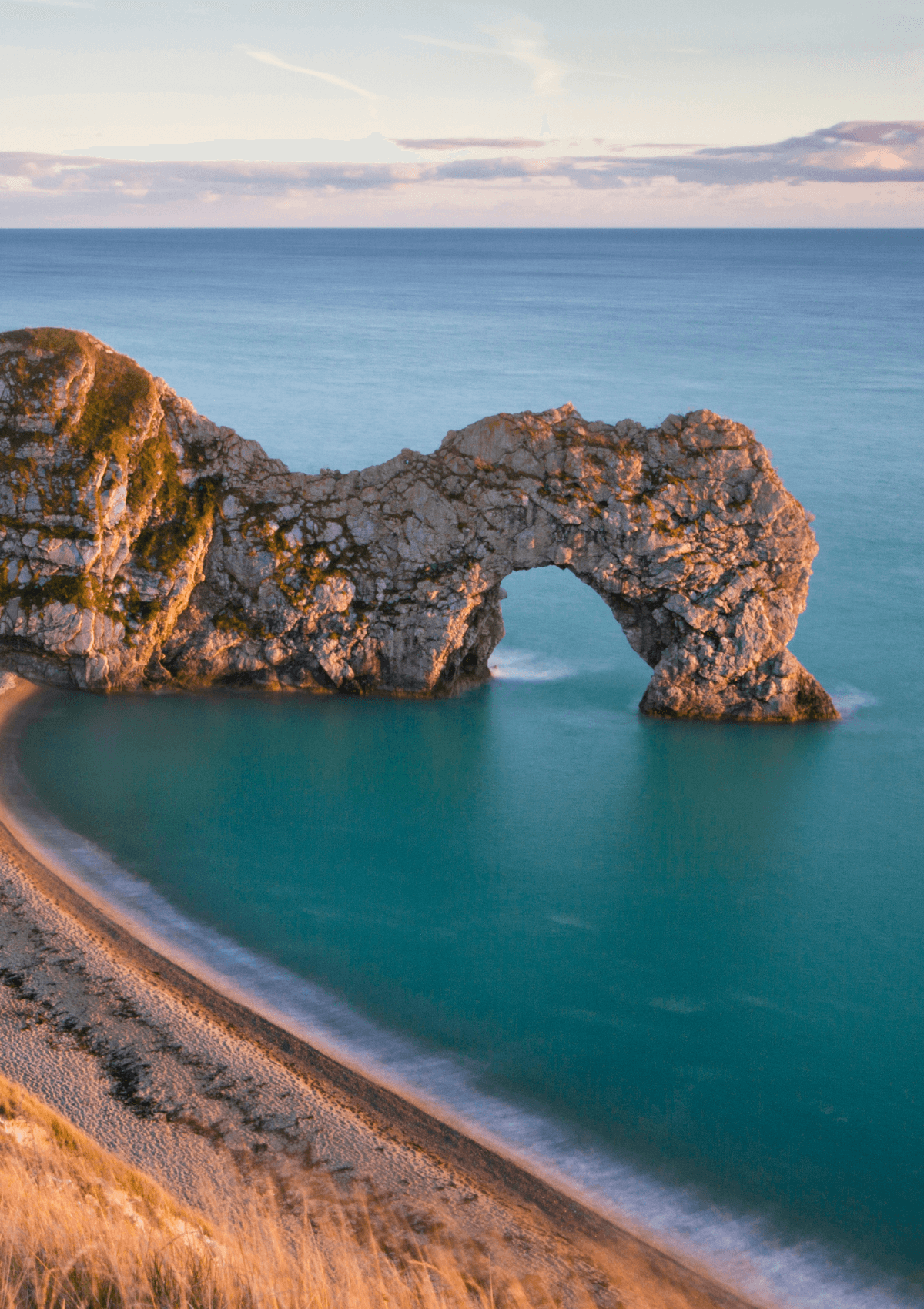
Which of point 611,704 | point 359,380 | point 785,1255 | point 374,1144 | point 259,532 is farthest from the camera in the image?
point 359,380

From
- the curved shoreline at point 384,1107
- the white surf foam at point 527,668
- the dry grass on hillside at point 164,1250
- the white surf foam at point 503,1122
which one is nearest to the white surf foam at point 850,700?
the white surf foam at point 527,668

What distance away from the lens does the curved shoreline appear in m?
16.7

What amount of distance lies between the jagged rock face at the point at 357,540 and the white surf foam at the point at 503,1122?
34.2 feet

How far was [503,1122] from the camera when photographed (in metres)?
19.3

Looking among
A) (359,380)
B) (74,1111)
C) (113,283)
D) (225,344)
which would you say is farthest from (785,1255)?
(113,283)

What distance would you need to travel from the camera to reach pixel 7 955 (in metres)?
22.3

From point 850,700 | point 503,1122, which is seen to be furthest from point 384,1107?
point 850,700

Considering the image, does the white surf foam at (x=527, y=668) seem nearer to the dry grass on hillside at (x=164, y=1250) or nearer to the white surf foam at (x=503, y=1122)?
the white surf foam at (x=503, y=1122)

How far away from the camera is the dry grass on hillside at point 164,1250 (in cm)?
1100

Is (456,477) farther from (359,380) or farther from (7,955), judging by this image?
(359,380)

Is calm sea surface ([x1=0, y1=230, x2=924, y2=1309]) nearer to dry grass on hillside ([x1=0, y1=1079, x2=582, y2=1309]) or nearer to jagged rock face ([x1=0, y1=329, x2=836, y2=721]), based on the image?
jagged rock face ([x1=0, y1=329, x2=836, y2=721])

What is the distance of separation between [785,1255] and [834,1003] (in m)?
6.98

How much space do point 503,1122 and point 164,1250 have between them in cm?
862

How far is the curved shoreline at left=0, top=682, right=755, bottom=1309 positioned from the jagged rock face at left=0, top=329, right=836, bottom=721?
35.0 feet
